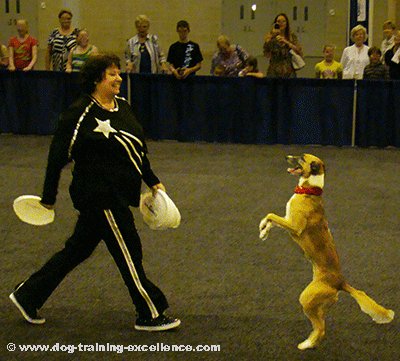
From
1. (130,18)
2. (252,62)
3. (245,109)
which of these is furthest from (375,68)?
(130,18)

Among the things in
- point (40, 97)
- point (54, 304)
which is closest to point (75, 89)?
point (40, 97)

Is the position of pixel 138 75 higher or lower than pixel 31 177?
higher

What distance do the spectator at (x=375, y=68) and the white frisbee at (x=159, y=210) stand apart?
27.7 ft

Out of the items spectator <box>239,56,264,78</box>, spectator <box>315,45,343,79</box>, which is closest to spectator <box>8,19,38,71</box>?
spectator <box>239,56,264,78</box>

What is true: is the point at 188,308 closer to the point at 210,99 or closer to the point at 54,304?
the point at 54,304

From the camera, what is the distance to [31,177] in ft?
36.3

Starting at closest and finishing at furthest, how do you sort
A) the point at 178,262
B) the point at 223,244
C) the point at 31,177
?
the point at 178,262
the point at 223,244
the point at 31,177

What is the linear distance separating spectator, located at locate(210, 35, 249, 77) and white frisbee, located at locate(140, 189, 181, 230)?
27.7 feet

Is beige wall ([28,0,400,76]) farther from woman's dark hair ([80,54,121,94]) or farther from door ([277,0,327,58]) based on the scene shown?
woman's dark hair ([80,54,121,94])

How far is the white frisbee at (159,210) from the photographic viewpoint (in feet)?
18.6

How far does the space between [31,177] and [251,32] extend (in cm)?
1252

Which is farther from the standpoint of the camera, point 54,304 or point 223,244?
point 223,244

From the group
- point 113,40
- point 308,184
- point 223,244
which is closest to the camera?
point 308,184

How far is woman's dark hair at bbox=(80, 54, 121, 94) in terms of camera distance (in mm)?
5586
